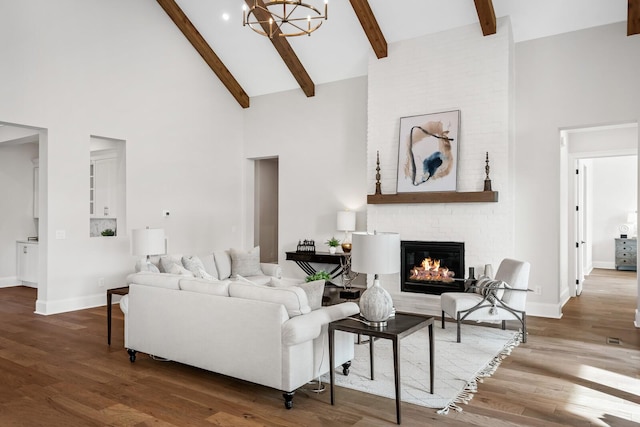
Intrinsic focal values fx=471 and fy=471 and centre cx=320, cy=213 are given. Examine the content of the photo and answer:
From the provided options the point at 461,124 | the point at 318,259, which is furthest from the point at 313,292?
the point at 318,259

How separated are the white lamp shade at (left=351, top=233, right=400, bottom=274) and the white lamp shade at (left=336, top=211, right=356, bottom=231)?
4368 mm

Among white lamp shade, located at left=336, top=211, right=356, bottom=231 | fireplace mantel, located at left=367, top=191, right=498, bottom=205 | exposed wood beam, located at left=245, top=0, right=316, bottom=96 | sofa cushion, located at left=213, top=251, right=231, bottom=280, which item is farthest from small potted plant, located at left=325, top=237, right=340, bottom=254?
exposed wood beam, located at left=245, top=0, right=316, bottom=96

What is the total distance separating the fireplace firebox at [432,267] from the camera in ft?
21.3

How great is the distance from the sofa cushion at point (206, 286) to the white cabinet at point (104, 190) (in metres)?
4.50

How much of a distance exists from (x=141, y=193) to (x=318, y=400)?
5257 millimetres

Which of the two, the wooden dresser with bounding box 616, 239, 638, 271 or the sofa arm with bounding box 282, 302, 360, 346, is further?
the wooden dresser with bounding box 616, 239, 638, 271

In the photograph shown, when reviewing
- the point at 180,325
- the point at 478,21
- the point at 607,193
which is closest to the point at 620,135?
the point at 478,21

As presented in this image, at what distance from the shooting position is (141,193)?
7504mm

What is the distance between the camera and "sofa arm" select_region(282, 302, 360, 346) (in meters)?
3.21

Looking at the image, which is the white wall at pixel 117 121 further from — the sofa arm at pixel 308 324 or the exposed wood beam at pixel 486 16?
the exposed wood beam at pixel 486 16

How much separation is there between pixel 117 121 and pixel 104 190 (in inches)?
57.4

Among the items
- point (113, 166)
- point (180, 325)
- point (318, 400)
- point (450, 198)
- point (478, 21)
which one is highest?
point (478, 21)

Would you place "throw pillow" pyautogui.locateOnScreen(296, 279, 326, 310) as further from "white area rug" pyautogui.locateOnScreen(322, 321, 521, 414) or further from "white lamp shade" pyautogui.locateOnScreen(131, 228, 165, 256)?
"white lamp shade" pyautogui.locateOnScreen(131, 228, 165, 256)

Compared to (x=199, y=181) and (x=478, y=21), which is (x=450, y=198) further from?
(x=199, y=181)
